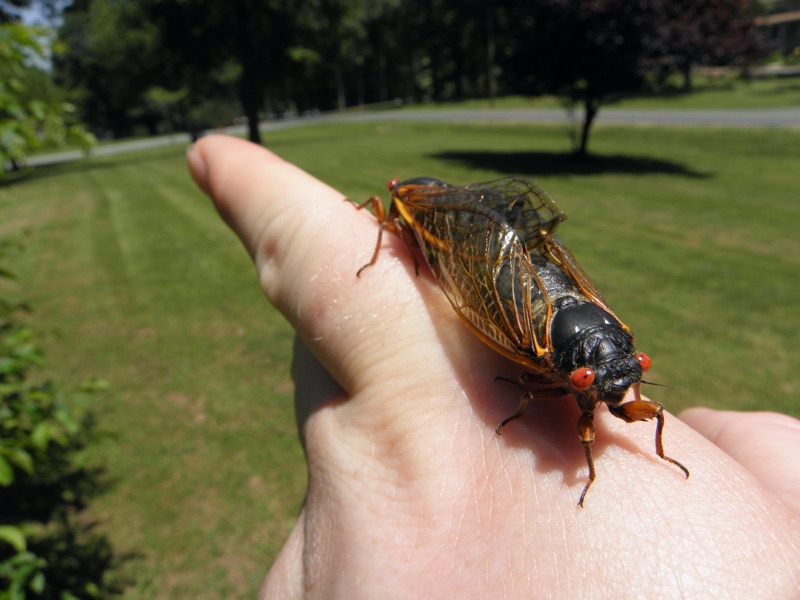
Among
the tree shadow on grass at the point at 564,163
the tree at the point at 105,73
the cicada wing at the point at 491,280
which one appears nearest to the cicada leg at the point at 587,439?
the cicada wing at the point at 491,280

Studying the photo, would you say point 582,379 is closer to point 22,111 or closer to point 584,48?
point 22,111

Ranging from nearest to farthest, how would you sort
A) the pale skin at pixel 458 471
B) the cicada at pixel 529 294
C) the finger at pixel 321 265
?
the pale skin at pixel 458 471, the cicada at pixel 529 294, the finger at pixel 321 265

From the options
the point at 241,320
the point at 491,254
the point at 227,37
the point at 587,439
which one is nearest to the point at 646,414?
the point at 587,439

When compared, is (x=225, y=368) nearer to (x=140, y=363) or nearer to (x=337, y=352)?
(x=140, y=363)

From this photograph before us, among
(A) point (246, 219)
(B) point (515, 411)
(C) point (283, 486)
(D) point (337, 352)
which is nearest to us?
(B) point (515, 411)

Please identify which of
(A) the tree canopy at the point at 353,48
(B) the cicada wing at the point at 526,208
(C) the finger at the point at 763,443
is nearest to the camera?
(C) the finger at the point at 763,443

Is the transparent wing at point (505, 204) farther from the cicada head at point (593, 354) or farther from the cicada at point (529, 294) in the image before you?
the cicada head at point (593, 354)

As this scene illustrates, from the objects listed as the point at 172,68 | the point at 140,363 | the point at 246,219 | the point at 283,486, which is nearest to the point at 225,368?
the point at 140,363
